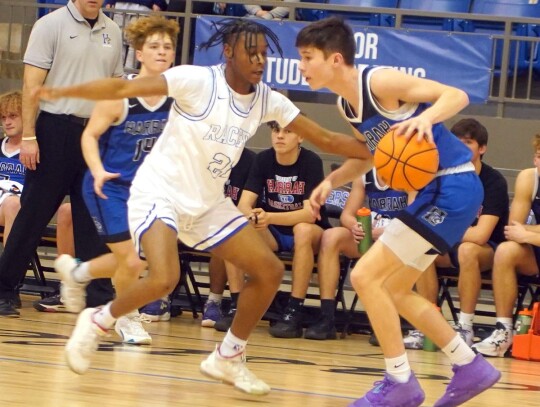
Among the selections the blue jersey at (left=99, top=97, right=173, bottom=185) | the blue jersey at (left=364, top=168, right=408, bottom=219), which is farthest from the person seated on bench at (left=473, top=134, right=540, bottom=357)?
the blue jersey at (left=99, top=97, right=173, bottom=185)

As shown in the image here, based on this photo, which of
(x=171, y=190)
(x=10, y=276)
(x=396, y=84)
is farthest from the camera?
(x=10, y=276)

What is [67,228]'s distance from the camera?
27.4 ft

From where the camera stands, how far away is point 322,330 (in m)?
7.73

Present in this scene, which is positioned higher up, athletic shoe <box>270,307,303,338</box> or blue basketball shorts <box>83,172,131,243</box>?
blue basketball shorts <box>83,172,131,243</box>

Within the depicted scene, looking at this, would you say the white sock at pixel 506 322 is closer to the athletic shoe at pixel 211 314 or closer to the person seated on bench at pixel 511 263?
the person seated on bench at pixel 511 263

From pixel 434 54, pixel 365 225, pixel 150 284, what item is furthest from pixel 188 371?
pixel 434 54

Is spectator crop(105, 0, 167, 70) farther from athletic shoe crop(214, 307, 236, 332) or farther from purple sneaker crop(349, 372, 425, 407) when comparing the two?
purple sneaker crop(349, 372, 425, 407)

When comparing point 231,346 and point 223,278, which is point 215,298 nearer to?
point 223,278

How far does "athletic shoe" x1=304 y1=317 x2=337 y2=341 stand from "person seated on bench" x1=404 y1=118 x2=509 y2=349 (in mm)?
534

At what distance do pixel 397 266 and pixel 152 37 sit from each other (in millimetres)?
2378

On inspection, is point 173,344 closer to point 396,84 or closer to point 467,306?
point 467,306

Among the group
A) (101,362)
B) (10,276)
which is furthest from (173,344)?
(10,276)

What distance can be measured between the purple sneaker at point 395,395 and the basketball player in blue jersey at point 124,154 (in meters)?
2.01

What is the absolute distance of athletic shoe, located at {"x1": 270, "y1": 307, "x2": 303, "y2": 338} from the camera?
25.3 feet
